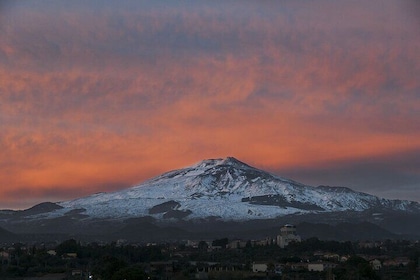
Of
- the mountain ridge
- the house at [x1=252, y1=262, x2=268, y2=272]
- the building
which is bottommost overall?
the house at [x1=252, y1=262, x2=268, y2=272]

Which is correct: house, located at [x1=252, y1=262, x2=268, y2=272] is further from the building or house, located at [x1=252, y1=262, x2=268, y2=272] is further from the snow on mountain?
the snow on mountain

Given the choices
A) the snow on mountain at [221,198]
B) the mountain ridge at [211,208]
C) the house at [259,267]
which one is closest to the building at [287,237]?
the house at [259,267]

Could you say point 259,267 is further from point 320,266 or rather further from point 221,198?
point 221,198

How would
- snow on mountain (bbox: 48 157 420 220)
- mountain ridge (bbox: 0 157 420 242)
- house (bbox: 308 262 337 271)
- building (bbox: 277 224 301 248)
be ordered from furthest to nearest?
snow on mountain (bbox: 48 157 420 220) → mountain ridge (bbox: 0 157 420 242) → building (bbox: 277 224 301 248) → house (bbox: 308 262 337 271)

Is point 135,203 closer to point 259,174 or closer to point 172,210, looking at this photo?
point 172,210

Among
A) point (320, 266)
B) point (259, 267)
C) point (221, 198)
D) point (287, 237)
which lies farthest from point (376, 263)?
point (221, 198)

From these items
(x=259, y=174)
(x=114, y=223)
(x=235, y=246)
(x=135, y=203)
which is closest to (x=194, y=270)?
(x=235, y=246)

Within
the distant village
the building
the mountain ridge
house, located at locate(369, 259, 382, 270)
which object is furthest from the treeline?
the mountain ridge
